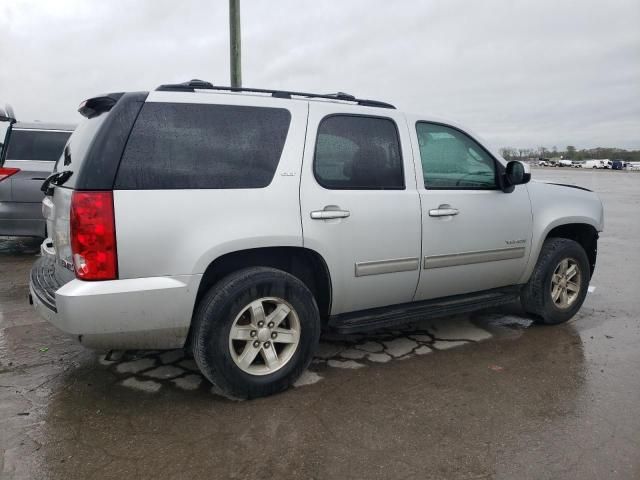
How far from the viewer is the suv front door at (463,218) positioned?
3.78 m

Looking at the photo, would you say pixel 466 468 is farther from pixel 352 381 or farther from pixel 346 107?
pixel 346 107

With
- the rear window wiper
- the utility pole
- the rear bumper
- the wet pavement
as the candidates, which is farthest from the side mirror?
the utility pole

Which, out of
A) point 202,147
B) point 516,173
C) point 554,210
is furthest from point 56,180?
point 554,210

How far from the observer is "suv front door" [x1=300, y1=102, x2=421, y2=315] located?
130 inches

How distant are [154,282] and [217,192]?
0.61 meters

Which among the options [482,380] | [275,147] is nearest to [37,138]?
[275,147]

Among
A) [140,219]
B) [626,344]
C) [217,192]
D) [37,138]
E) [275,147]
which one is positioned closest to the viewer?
[140,219]

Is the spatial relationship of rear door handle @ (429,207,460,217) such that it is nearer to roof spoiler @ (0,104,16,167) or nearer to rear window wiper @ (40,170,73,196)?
rear window wiper @ (40,170,73,196)

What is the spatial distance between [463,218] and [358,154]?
0.97 metres

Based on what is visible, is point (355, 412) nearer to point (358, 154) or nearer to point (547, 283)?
point (358, 154)

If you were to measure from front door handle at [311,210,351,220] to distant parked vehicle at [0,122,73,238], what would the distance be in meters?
5.47

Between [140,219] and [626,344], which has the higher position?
[140,219]

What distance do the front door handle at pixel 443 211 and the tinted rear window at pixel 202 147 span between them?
3.99 feet

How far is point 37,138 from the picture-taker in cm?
739
